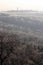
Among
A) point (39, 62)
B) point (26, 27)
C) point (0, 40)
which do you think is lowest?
point (26, 27)

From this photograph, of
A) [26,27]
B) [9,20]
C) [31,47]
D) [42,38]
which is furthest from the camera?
[9,20]

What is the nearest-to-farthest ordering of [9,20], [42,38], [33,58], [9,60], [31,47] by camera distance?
[9,60]
[33,58]
[31,47]
[42,38]
[9,20]

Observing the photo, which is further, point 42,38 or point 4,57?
point 42,38

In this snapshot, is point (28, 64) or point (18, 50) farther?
point (18, 50)

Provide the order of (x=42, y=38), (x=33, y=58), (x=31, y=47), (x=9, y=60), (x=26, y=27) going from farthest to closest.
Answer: (x=26, y=27), (x=42, y=38), (x=31, y=47), (x=33, y=58), (x=9, y=60)

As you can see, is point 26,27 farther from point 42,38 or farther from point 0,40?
point 0,40

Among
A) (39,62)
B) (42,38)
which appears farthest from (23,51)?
(42,38)

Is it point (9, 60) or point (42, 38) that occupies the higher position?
point (9, 60)

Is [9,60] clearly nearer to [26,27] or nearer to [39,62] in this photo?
[39,62]

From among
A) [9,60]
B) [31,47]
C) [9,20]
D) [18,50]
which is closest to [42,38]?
[31,47]

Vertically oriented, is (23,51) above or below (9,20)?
above
